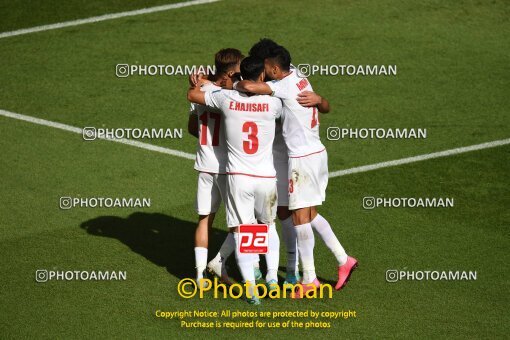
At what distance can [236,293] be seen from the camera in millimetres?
10656

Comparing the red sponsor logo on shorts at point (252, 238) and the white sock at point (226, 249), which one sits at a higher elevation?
the red sponsor logo on shorts at point (252, 238)

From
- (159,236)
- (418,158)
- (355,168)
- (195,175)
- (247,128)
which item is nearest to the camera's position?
(247,128)

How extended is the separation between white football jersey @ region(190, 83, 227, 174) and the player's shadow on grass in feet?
4.32

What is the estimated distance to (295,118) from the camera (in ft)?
34.1

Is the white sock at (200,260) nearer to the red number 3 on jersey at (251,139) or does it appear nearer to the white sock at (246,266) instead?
the white sock at (246,266)

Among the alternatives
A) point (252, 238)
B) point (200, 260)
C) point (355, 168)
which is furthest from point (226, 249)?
point (355, 168)

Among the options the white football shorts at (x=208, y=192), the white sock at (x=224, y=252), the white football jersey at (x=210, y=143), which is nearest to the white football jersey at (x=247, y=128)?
the white football jersey at (x=210, y=143)

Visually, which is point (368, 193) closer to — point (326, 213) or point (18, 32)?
point (326, 213)

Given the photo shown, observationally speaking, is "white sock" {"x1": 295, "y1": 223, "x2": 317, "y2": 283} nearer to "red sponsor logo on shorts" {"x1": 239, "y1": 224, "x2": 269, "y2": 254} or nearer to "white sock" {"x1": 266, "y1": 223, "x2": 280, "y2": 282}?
"white sock" {"x1": 266, "y1": 223, "x2": 280, "y2": 282}

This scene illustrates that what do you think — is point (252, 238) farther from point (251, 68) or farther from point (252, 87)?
point (251, 68)

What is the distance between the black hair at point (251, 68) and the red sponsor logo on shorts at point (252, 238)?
1462mm

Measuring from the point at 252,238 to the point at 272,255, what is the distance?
38 centimetres

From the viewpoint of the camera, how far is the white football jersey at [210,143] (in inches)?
412

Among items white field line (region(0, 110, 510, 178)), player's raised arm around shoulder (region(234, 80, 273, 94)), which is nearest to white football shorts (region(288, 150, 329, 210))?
player's raised arm around shoulder (region(234, 80, 273, 94))
